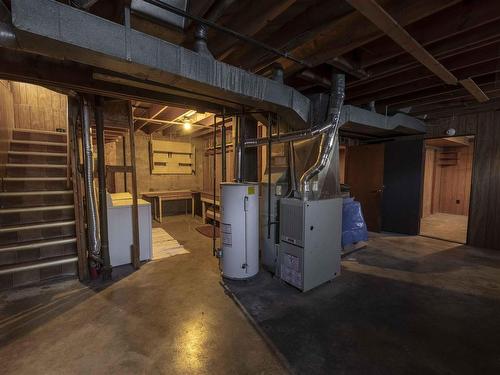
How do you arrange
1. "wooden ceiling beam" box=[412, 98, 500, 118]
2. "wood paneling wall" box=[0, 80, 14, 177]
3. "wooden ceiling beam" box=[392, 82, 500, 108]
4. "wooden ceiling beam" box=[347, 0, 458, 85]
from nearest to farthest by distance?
1. "wooden ceiling beam" box=[347, 0, 458, 85]
2. "wooden ceiling beam" box=[392, 82, 500, 108]
3. "wood paneling wall" box=[0, 80, 14, 177]
4. "wooden ceiling beam" box=[412, 98, 500, 118]

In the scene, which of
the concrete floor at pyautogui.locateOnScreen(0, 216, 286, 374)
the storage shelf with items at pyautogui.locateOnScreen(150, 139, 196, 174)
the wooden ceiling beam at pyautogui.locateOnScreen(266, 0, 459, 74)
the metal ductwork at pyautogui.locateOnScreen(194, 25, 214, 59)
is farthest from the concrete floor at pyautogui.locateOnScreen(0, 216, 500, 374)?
the storage shelf with items at pyautogui.locateOnScreen(150, 139, 196, 174)

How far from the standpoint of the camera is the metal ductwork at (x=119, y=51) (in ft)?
3.88

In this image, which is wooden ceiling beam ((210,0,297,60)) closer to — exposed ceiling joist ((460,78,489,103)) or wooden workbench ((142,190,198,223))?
exposed ceiling joist ((460,78,489,103))

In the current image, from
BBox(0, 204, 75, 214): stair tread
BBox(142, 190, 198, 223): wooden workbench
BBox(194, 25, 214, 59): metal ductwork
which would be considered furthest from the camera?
BBox(142, 190, 198, 223): wooden workbench

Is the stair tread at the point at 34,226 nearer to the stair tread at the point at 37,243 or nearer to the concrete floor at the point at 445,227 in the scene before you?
the stair tread at the point at 37,243

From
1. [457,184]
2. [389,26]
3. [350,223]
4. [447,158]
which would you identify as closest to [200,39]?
[389,26]

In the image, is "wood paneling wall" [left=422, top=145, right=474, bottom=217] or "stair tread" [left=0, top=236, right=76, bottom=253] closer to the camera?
"stair tread" [left=0, top=236, right=76, bottom=253]

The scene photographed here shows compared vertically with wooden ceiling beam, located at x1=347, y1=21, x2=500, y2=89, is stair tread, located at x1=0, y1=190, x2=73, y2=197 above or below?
below

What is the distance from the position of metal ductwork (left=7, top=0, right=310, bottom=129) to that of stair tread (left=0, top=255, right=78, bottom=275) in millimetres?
2269

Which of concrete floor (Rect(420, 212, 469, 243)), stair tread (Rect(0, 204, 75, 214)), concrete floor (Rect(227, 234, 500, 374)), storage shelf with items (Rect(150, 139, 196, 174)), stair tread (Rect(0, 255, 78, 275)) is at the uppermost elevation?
storage shelf with items (Rect(150, 139, 196, 174))

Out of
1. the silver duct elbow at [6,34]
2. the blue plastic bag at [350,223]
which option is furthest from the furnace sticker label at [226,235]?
the silver duct elbow at [6,34]

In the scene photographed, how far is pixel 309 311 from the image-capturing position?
218 centimetres

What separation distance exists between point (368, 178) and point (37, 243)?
548cm

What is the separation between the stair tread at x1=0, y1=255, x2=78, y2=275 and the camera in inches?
97.0
